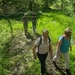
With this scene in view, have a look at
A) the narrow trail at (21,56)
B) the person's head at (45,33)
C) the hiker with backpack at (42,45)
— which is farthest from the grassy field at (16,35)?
the person's head at (45,33)

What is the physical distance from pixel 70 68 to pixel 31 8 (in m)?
24.6

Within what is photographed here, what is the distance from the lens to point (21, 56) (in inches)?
478

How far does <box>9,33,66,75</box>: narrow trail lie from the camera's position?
10.4m

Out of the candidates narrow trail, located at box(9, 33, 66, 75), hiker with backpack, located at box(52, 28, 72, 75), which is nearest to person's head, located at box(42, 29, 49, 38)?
hiker with backpack, located at box(52, 28, 72, 75)

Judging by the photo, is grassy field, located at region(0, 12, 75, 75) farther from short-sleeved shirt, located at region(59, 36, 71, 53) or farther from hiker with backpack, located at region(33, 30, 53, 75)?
hiker with backpack, located at region(33, 30, 53, 75)

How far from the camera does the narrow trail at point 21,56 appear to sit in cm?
1037

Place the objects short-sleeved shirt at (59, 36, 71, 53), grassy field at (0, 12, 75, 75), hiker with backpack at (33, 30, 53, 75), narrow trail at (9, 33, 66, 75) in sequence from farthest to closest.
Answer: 1. grassy field at (0, 12, 75, 75)
2. narrow trail at (9, 33, 66, 75)
3. short-sleeved shirt at (59, 36, 71, 53)
4. hiker with backpack at (33, 30, 53, 75)

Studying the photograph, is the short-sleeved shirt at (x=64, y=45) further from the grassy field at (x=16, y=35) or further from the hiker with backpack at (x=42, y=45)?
the grassy field at (x=16, y=35)

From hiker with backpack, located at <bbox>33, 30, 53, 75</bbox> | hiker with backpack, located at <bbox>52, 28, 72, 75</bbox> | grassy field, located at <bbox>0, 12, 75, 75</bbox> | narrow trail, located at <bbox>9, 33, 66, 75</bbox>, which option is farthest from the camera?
grassy field, located at <bbox>0, 12, 75, 75</bbox>

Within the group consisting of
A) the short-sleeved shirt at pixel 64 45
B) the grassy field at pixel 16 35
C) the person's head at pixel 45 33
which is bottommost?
the grassy field at pixel 16 35

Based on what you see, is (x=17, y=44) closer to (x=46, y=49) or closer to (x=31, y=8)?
(x=46, y=49)

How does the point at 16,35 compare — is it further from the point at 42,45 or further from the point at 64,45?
the point at 42,45

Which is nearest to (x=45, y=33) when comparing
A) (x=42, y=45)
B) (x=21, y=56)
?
(x=42, y=45)

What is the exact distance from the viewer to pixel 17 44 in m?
14.3
